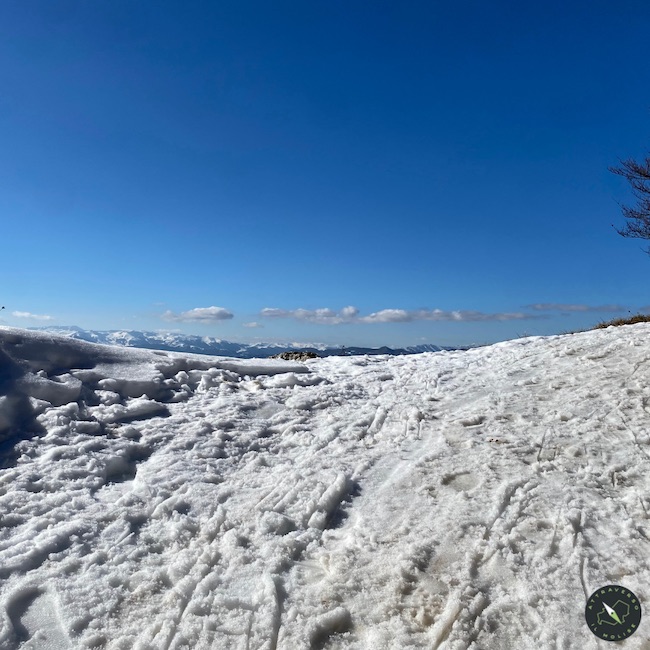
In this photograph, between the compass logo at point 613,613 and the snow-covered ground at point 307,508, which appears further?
the snow-covered ground at point 307,508

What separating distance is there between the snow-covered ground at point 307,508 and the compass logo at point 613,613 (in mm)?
68

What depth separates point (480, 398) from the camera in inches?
317

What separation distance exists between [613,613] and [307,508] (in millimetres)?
2658

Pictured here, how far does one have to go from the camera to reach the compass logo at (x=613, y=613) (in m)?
3.19

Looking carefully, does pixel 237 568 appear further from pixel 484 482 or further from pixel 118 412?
pixel 118 412

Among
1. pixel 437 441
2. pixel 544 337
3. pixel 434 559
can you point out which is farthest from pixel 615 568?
pixel 544 337

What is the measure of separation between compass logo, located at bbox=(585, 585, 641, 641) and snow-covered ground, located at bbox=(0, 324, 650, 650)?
68 millimetres

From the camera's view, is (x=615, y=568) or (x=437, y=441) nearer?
(x=615, y=568)

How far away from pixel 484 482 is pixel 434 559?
1.46m

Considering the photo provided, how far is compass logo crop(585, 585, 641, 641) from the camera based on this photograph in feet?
10.5

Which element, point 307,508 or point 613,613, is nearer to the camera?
point 613,613

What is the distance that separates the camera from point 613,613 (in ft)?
10.9

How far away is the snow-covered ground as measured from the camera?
338 cm

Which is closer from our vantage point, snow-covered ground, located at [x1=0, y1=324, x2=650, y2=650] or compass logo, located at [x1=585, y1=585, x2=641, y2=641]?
compass logo, located at [x1=585, y1=585, x2=641, y2=641]
